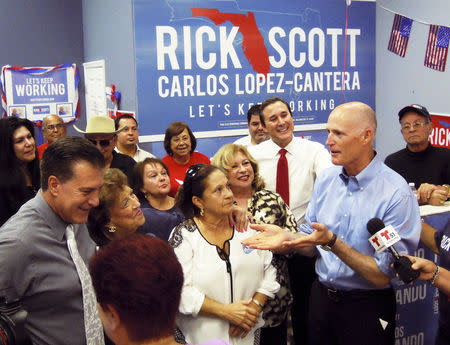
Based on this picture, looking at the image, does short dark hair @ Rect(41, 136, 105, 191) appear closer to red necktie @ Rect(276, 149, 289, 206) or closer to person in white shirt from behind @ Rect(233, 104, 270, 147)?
red necktie @ Rect(276, 149, 289, 206)

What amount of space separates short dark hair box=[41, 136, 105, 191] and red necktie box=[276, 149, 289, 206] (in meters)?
1.87

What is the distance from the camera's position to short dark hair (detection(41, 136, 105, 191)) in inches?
78.9

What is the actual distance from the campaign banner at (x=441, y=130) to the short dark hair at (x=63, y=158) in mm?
4310

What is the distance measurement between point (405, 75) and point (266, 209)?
3720 mm

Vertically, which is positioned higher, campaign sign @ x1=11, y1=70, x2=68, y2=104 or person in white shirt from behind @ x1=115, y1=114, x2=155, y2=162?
campaign sign @ x1=11, y1=70, x2=68, y2=104

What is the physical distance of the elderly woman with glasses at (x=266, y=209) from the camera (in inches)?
117

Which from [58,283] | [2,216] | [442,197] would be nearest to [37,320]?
[58,283]

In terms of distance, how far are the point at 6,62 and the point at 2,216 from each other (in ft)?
15.1

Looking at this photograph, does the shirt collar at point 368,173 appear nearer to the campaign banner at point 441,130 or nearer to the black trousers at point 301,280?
the black trousers at point 301,280

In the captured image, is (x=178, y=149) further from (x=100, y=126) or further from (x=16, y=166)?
(x=16, y=166)

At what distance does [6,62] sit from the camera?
7.15 meters

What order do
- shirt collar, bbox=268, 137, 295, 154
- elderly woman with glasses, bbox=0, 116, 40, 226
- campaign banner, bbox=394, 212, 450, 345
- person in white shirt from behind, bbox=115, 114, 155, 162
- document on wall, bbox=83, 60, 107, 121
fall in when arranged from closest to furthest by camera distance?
elderly woman with glasses, bbox=0, 116, 40, 226 < campaign banner, bbox=394, 212, 450, 345 < shirt collar, bbox=268, 137, 295, 154 < person in white shirt from behind, bbox=115, 114, 155, 162 < document on wall, bbox=83, 60, 107, 121

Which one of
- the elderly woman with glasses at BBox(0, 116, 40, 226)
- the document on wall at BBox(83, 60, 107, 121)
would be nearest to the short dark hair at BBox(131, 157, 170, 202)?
the elderly woman with glasses at BBox(0, 116, 40, 226)

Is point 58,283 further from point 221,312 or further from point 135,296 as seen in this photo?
point 221,312
